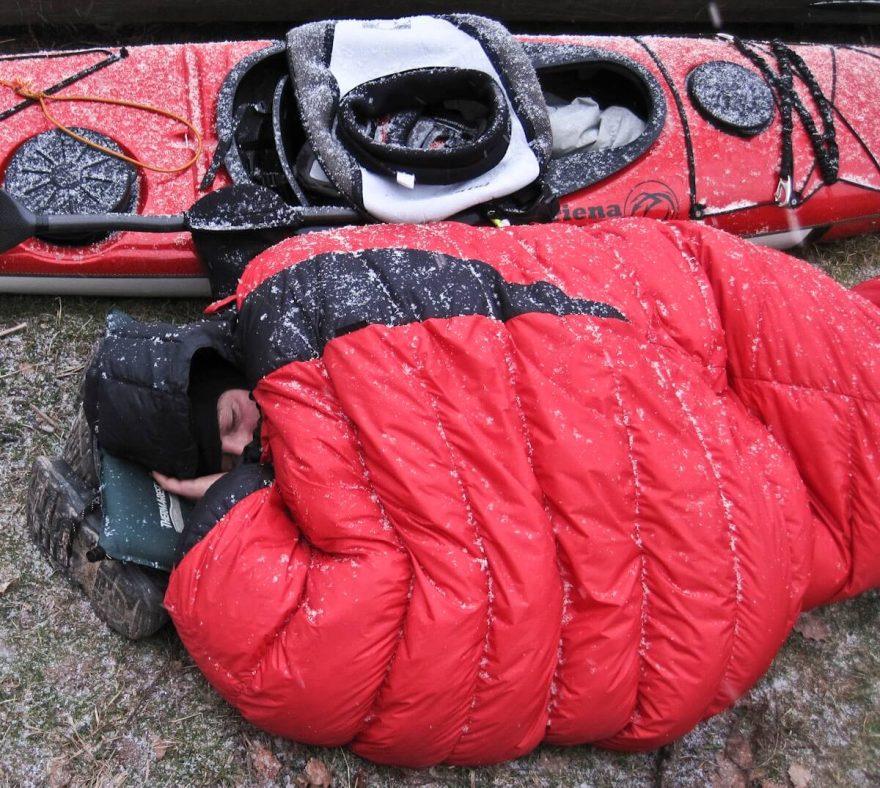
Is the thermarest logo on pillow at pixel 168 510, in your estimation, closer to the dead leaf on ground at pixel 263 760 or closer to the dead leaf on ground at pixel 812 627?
the dead leaf on ground at pixel 263 760

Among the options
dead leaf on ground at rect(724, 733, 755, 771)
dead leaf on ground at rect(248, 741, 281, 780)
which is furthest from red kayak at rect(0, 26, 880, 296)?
dead leaf on ground at rect(724, 733, 755, 771)

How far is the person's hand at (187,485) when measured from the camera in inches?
65.1

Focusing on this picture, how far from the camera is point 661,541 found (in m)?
1.44

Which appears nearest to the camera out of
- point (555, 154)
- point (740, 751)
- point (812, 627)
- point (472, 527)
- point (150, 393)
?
point (472, 527)

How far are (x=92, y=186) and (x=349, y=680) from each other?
49.7 inches

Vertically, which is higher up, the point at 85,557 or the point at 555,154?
the point at 555,154

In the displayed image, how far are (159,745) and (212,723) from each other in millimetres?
109

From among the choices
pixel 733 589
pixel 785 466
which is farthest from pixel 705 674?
pixel 785 466

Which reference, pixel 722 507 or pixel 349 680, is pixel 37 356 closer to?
pixel 349 680

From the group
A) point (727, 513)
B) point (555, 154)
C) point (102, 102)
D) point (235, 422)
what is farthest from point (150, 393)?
point (555, 154)

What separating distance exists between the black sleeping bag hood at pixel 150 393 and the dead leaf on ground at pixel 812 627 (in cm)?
137

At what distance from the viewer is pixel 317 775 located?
1.67 metres

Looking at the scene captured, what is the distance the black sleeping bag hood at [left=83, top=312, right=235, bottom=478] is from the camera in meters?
1.53

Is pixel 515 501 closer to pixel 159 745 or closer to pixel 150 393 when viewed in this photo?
pixel 150 393
